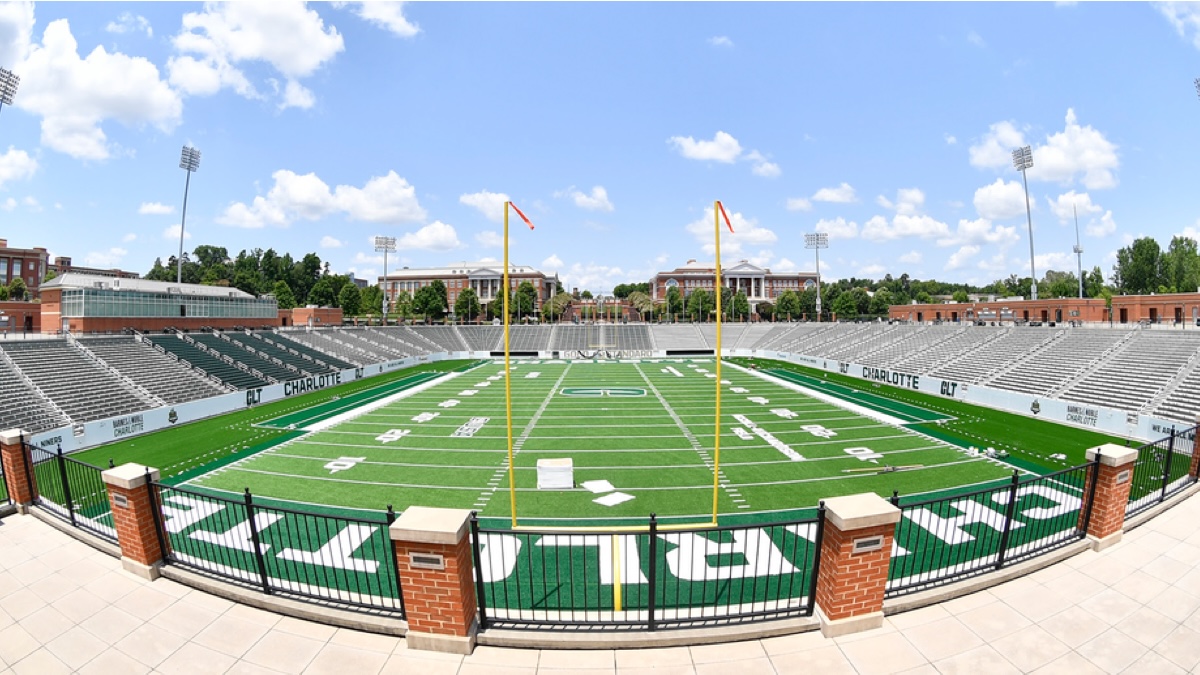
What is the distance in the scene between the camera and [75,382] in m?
26.6

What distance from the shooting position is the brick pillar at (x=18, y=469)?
9086mm

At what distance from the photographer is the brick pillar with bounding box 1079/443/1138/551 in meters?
7.58

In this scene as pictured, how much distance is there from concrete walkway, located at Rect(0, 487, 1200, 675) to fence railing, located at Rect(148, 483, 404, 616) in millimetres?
520

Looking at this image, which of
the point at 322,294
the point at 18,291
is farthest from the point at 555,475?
the point at 322,294

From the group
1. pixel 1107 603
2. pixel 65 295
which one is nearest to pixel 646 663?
pixel 1107 603

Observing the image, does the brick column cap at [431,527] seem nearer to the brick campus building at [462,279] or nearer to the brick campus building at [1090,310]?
the brick campus building at [1090,310]

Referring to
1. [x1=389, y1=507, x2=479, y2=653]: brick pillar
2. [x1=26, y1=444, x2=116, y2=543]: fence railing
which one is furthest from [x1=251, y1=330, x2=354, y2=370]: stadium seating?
[x1=389, y1=507, x2=479, y2=653]: brick pillar

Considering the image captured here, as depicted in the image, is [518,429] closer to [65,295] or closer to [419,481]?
[419,481]

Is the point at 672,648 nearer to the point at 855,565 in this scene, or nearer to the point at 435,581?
the point at 855,565

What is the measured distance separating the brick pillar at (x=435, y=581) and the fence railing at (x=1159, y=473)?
9672 millimetres

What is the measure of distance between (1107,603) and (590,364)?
50878 millimetres

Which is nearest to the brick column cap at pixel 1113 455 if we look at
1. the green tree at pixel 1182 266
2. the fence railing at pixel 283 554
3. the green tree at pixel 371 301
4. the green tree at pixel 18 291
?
the fence railing at pixel 283 554

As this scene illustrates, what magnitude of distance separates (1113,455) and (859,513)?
16.9 ft

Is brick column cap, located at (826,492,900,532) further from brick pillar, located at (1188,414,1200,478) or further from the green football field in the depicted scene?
brick pillar, located at (1188,414,1200,478)
